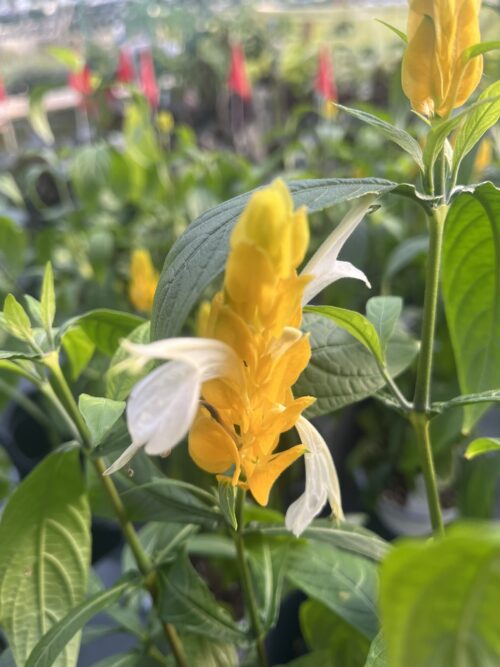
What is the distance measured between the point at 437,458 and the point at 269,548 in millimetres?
607

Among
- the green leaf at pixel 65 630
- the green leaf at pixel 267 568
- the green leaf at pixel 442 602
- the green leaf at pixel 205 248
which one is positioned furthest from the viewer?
the green leaf at pixel 267 568

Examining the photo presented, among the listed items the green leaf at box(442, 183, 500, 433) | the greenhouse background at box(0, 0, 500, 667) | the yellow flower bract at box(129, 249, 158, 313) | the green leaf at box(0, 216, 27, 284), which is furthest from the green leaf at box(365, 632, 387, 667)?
the green leaf at box(0, 216, 27, 284)

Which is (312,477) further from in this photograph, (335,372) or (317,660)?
(317,660)

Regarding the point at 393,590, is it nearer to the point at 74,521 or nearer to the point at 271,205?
the point at 271,205

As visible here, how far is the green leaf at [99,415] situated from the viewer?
330 mm

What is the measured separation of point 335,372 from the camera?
17.1 inches

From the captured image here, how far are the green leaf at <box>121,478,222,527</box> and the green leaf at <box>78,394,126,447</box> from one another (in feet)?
0.44

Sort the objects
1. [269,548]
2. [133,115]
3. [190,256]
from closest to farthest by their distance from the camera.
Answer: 1. [190,256]
2. [269,548]
3. [133,115]

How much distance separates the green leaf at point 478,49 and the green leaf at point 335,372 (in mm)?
196

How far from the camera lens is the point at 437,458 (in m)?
1.10

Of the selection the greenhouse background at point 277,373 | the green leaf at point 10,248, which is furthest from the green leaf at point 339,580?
the green leaf at point 10,248

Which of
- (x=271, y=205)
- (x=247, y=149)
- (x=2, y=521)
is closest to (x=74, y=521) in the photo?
(x=2, y=521)

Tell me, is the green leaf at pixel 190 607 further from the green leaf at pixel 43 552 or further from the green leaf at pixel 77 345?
the green leaf at pixel 77 345

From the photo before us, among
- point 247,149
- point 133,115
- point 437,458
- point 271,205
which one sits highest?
point 271,205
